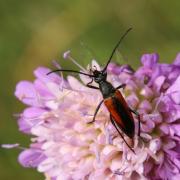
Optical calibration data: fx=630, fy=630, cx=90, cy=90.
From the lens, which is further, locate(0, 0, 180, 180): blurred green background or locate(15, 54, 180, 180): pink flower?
locate(0, 0, 180, 180): blurred green background

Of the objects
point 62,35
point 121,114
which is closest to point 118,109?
point 121,114

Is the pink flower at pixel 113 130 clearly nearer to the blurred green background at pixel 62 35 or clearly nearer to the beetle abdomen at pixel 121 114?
the beetle abdomen at pixel 121 114

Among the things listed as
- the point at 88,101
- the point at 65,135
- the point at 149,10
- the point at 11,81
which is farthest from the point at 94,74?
the point at 11,81

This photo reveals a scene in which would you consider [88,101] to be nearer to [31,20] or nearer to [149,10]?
[149,10]

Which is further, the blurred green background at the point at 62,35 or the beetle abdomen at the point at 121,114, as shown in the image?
the blurred green background at the point at 62,35

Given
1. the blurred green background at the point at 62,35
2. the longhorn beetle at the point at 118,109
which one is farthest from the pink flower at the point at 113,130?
the blurred green background at the point at 62,35

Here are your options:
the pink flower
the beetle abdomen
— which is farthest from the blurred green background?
the beetle abdomen

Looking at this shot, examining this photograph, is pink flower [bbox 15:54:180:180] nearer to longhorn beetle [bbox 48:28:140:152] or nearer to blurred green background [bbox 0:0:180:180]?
longhorn beetle [bbox 48:28:140:152]
